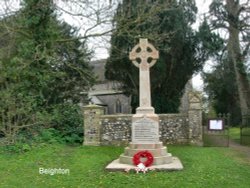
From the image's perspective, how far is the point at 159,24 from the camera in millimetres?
19906

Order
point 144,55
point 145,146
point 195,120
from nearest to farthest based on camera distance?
1. point 145,146
2. point 144,55
3. point 195,120

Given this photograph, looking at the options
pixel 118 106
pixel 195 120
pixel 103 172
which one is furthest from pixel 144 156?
pixel 118 106

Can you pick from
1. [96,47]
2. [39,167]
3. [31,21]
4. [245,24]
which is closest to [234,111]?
[245,24]

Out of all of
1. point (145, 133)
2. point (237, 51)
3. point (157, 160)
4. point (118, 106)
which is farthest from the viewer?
point (118, 106)

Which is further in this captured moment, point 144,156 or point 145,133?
point 145,133

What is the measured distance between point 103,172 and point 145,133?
1965mm

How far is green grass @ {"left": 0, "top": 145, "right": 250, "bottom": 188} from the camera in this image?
775cm

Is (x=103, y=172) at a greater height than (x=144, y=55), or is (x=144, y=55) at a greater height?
(x=144, y=55)

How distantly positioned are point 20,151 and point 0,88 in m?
3.65

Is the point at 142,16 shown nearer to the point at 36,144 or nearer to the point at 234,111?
the point at 36,144

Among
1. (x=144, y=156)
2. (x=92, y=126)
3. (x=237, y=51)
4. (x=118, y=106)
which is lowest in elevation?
(x=144, y=156)

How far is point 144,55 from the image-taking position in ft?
36.3

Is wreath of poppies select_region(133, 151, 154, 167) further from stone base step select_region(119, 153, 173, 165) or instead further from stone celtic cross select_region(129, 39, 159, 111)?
stone celtic cross select_region(129, 39, 159, 111)

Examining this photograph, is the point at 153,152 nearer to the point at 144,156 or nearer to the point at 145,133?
the point at 144,156
